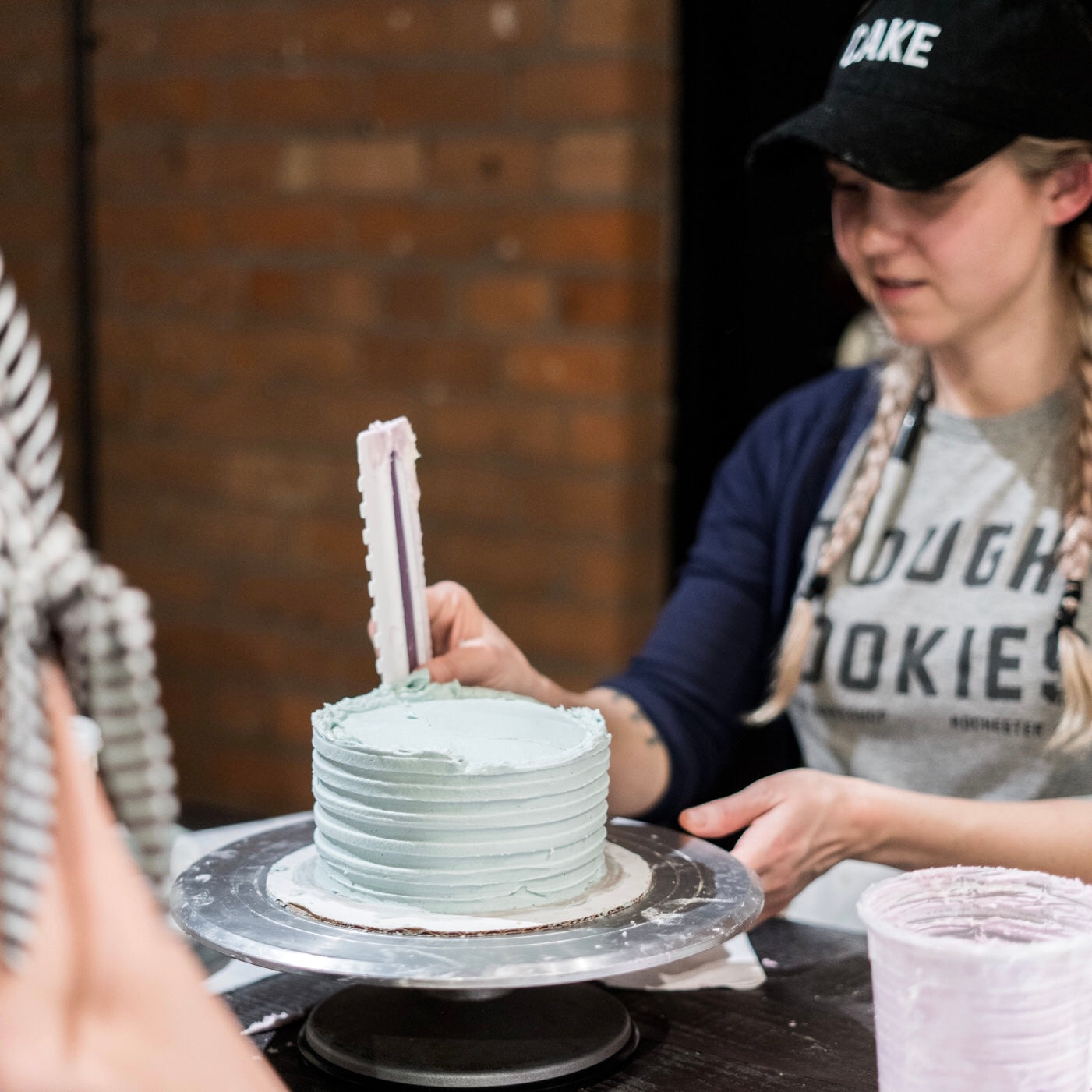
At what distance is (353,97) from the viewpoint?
245cm

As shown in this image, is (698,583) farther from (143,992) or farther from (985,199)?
(143,992)

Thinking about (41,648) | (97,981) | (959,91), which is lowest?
(97,981)

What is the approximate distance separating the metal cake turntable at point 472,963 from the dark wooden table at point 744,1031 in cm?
2

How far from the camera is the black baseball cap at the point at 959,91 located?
1.32 m

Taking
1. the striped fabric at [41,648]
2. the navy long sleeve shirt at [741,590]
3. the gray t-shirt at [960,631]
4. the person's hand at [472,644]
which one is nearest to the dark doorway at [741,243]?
the navy long sleeve shirt at [741,590]

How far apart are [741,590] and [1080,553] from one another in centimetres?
38

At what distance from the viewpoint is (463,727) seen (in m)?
0.96

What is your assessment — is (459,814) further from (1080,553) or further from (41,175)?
(41,175)

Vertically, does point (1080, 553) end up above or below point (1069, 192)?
below

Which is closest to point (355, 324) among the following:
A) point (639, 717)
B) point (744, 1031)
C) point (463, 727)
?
point (639, 717)

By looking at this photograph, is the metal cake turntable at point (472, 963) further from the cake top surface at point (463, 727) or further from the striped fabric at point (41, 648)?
the striped fabric at point (41, 648)

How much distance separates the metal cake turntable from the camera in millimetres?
813

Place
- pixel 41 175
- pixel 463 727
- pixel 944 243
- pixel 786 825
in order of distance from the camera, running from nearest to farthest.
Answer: pixel 463 727, pixel 786 825, pixel 944 243, pixel 41 175

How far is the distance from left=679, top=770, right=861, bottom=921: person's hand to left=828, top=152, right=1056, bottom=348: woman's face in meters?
0.49
